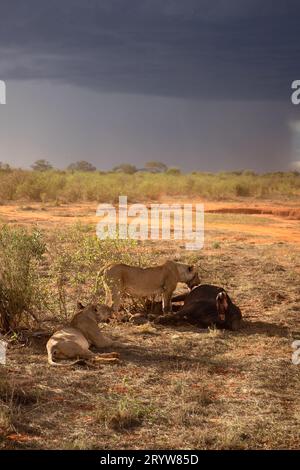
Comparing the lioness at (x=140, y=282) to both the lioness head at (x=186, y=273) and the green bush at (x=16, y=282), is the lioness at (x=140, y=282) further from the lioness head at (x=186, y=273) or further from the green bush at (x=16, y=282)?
the green bush at (x=16, y=282)

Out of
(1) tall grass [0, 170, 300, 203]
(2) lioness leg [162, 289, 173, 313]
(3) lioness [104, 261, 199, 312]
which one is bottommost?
(2) lioness leg [162, 289, 173, 313]

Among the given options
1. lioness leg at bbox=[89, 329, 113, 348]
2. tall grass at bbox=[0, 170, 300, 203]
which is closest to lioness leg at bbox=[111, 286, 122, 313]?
lioness leg at bbox=[89, 329, 113, 348]

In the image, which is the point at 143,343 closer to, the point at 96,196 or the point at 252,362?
the point at 252,362

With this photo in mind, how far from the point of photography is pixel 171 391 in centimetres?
675

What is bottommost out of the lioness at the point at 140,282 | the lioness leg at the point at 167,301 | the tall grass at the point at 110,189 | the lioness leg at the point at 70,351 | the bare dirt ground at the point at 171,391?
the bare dirt ground at the point at 171,391

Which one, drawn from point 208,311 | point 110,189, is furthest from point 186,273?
point 110,189

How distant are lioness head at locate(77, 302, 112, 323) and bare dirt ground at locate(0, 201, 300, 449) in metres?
0.34

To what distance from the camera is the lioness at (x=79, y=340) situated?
7.55 metres

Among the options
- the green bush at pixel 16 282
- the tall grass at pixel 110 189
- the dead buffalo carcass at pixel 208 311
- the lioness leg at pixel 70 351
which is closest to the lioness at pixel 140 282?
the dead buffalo carcass at pixel 208 311

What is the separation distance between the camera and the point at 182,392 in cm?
665

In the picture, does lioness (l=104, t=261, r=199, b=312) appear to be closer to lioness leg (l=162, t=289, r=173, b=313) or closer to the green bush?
lioness leg (l=162, t=289, r=173, b=313)

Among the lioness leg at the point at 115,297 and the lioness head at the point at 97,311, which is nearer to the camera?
the lioness head at the point at 97,311

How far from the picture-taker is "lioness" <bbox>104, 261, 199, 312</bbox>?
9648 millimetres

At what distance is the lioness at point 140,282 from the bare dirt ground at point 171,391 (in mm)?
531
